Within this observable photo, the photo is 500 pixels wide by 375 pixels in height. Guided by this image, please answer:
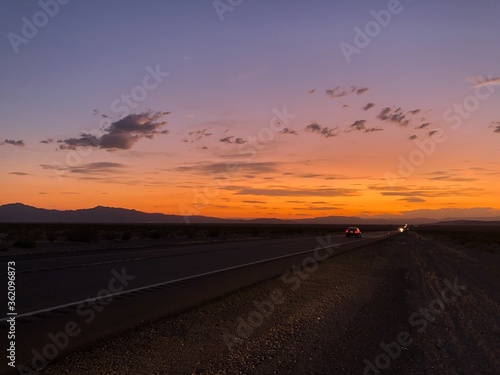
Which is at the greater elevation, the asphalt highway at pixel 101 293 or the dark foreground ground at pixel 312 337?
the asphalt highway at pixel 101 293

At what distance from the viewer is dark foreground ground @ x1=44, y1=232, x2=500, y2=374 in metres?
6.93

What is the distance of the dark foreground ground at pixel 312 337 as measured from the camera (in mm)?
6932

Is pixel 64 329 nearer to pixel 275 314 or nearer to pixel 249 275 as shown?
pixel 275 314

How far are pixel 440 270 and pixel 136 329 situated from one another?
19.0m

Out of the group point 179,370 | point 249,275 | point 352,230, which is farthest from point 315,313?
point 352,230

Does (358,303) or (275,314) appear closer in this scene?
(275,314)

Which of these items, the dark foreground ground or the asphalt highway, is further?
the asphalt highway

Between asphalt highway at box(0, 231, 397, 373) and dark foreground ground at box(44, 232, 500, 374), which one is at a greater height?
asphalt highway at box(0, 231, 397, 373)

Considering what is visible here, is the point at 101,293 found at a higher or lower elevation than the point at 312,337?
higher

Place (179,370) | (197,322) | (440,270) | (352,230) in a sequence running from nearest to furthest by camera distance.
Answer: (179,370) → (197,322) → (440,270) → (352,230)

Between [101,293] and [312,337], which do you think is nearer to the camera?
[312,337]

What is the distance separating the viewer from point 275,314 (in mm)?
10898

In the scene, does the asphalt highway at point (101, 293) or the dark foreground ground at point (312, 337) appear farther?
the asphalt highway at point (101, 293)

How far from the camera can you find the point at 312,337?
349 inches
